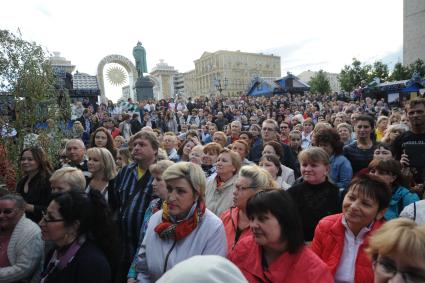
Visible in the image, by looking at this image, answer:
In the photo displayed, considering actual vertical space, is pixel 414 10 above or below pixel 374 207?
above

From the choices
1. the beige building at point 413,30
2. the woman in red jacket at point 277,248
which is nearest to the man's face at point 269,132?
the woman in red jacket at point 277,248

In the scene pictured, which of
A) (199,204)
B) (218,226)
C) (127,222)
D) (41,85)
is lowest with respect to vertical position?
(127,222)

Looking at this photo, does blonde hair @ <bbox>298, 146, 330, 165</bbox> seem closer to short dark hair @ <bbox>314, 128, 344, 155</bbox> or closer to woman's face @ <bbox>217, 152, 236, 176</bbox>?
woman's face @ <bbox>217, 152, 236, 176</bbox>

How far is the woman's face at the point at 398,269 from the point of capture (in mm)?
1639

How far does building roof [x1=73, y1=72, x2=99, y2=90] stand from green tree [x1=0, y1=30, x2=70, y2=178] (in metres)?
20.5

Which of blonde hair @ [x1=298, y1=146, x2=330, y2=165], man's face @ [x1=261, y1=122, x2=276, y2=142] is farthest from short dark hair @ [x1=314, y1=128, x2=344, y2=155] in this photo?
man's face @ [x1=261, y1=122, x2=276, y2=142]

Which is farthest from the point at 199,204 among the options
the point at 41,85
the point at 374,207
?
the point at 41,85

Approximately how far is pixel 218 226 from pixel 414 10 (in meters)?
68.6

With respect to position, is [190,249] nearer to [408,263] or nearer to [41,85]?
[408,263]

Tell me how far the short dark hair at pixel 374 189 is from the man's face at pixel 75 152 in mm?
4041

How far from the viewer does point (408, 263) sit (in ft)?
5.43

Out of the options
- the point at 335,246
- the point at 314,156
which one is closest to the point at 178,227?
the point at 335,246

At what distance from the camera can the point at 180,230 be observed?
8.28ft

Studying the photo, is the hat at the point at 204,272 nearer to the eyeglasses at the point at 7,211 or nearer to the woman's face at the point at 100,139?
the eyeglasses at the point at 7,211
